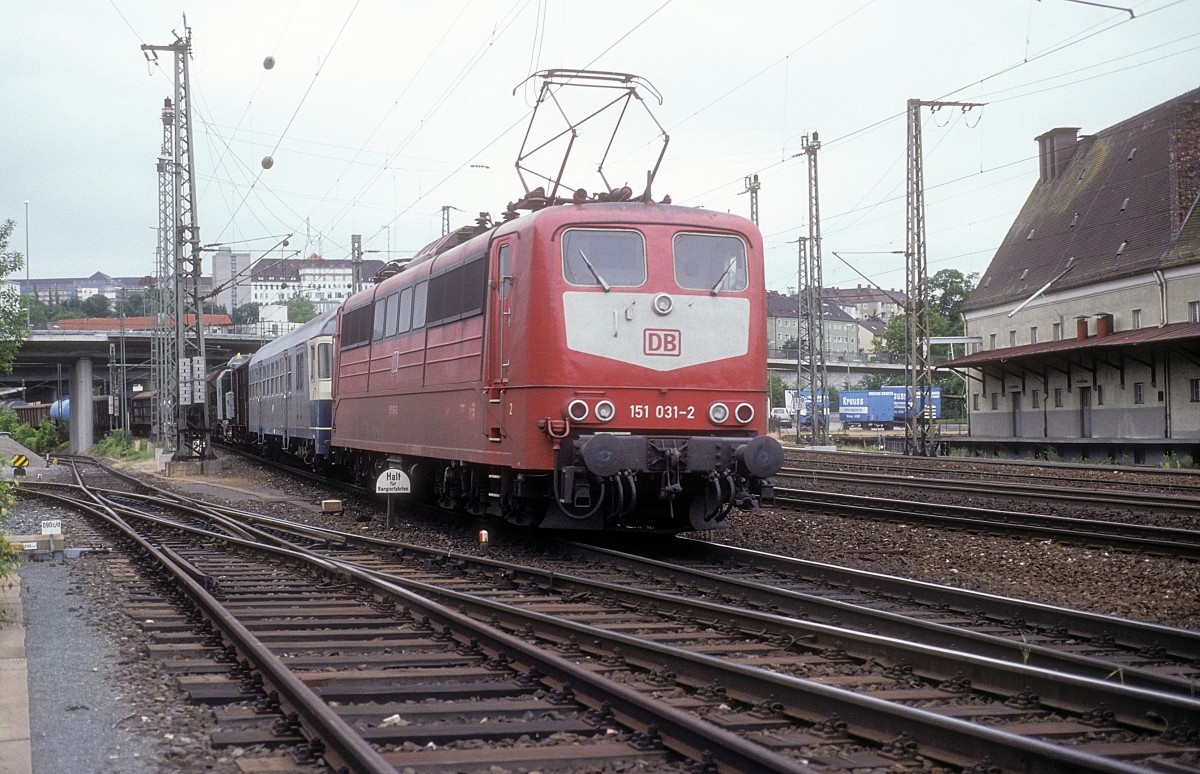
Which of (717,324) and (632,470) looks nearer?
(632,470)

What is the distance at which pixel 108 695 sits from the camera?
6.34m

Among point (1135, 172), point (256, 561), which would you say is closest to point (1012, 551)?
point (256, 561)

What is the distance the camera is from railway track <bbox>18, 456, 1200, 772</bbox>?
4980 mm

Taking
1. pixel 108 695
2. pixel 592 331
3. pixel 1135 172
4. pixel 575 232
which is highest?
pixel 1135 172

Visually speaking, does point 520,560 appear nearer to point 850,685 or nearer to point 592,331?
point 592,331

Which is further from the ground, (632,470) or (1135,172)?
(1135,172)

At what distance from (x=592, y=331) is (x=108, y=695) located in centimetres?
613

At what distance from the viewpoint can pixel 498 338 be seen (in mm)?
12102

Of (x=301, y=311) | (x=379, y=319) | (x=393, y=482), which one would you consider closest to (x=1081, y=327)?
(x=379, y=319)

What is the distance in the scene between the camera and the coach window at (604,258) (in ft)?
38.2

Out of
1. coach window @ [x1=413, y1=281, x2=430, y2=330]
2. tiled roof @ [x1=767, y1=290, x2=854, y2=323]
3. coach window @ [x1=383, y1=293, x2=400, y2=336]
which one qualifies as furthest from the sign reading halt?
tiled roof @ [x1=767, y1=290, x2=854, y2=323]

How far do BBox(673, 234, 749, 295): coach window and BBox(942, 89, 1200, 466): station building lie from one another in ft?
75.4

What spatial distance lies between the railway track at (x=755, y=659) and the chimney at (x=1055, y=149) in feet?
145

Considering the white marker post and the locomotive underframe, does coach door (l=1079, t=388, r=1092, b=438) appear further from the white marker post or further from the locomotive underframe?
the locomotive underframe
